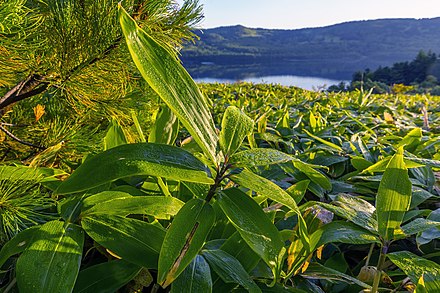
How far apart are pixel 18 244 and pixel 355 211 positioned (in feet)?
1.42

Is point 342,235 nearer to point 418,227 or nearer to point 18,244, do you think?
point 418,227

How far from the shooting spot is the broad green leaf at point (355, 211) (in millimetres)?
518

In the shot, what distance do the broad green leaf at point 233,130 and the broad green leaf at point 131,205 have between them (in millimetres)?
91

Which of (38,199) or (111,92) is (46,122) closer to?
(111,92)

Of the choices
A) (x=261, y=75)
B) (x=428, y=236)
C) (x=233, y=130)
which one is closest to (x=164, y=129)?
(x=233, y=130)

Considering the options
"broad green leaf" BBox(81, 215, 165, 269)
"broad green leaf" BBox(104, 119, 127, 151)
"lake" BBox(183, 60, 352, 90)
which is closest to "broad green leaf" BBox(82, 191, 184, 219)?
"broad green leaf" BBox(81, 215, 165, 269)

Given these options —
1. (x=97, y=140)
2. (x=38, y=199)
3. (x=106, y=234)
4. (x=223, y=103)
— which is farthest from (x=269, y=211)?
(x=223, y=103)

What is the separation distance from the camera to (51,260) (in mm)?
388

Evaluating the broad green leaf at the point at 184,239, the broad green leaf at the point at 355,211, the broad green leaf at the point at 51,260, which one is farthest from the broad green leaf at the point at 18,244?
the broad green leaf at the point at 355,211

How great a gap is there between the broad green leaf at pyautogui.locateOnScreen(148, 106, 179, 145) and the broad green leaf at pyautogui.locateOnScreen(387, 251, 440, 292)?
379 mm

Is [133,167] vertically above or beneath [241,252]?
above

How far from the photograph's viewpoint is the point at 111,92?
1.10m

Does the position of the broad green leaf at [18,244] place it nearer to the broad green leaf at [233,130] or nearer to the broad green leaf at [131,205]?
the broad green leaf at [131,205]

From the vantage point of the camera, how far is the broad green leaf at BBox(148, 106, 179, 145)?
0.65m
